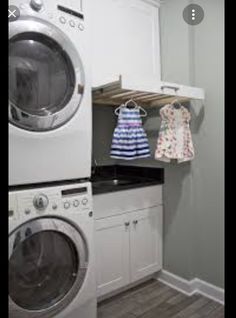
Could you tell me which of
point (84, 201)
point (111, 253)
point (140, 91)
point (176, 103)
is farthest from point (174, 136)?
point (111, 253)

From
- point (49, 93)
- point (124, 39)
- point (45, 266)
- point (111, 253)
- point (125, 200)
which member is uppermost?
point (124, 39)

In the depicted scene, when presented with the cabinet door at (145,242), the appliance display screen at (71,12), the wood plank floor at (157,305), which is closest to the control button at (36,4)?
the appliance display screen at (71,12)

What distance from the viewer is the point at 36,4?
1371mm

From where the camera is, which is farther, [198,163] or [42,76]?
[198,163]

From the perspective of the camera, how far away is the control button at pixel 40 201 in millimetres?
1407

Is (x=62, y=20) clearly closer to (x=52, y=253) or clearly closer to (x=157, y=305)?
(x=52, y=253)

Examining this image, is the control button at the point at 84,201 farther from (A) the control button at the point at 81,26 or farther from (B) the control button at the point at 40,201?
(A) the control button at the point at 81,26

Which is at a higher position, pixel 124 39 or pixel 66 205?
pixel 124 39

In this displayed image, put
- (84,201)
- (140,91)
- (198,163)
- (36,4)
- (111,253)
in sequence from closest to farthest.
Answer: (36,4), (84,201), (140,91), (111,253), (198,163)

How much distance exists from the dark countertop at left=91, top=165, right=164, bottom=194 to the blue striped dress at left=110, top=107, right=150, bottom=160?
1.15 feet

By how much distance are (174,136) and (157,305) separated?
127cm

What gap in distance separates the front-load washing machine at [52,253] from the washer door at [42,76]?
15.2 inches

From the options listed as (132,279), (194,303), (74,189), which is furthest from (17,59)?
(194,303)
